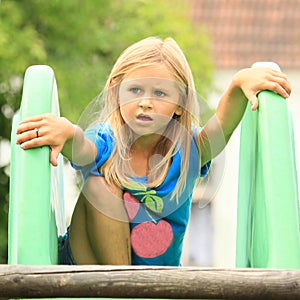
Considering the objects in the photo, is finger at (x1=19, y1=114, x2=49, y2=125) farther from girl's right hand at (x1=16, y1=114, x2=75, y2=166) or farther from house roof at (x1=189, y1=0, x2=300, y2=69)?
house roof at (x1=189, y1=0, x2=300, y2=69)

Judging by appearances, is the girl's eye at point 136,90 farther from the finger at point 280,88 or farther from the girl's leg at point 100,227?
the finger at point 280,88

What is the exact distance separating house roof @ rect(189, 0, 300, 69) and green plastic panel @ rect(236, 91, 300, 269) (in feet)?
56.1

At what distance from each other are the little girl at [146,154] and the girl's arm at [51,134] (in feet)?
0.04

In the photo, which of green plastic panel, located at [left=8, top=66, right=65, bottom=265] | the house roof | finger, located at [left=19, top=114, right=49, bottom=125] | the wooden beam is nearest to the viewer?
the wooden beam

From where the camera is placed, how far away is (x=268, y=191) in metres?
4.09

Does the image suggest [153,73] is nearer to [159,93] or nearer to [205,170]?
[159,93]

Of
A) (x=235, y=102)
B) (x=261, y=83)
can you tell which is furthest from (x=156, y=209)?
(x=261, y=83)

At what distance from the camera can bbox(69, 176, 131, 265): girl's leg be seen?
4.28m

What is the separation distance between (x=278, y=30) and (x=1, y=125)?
390 inches

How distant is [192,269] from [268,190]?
2.20 feet

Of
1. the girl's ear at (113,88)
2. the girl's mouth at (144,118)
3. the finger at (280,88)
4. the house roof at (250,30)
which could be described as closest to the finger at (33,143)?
the girl's mouth at (144,118)

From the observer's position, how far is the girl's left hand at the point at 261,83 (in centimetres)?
424

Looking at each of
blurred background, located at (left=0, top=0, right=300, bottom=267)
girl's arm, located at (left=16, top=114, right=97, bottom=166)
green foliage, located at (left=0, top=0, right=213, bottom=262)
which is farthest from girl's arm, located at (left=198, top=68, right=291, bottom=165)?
green foliage, located at (left=0, top=0, right=213, bottom=262)

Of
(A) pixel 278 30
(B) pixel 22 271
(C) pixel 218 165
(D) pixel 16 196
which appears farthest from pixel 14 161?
(A) pixel 278 30
